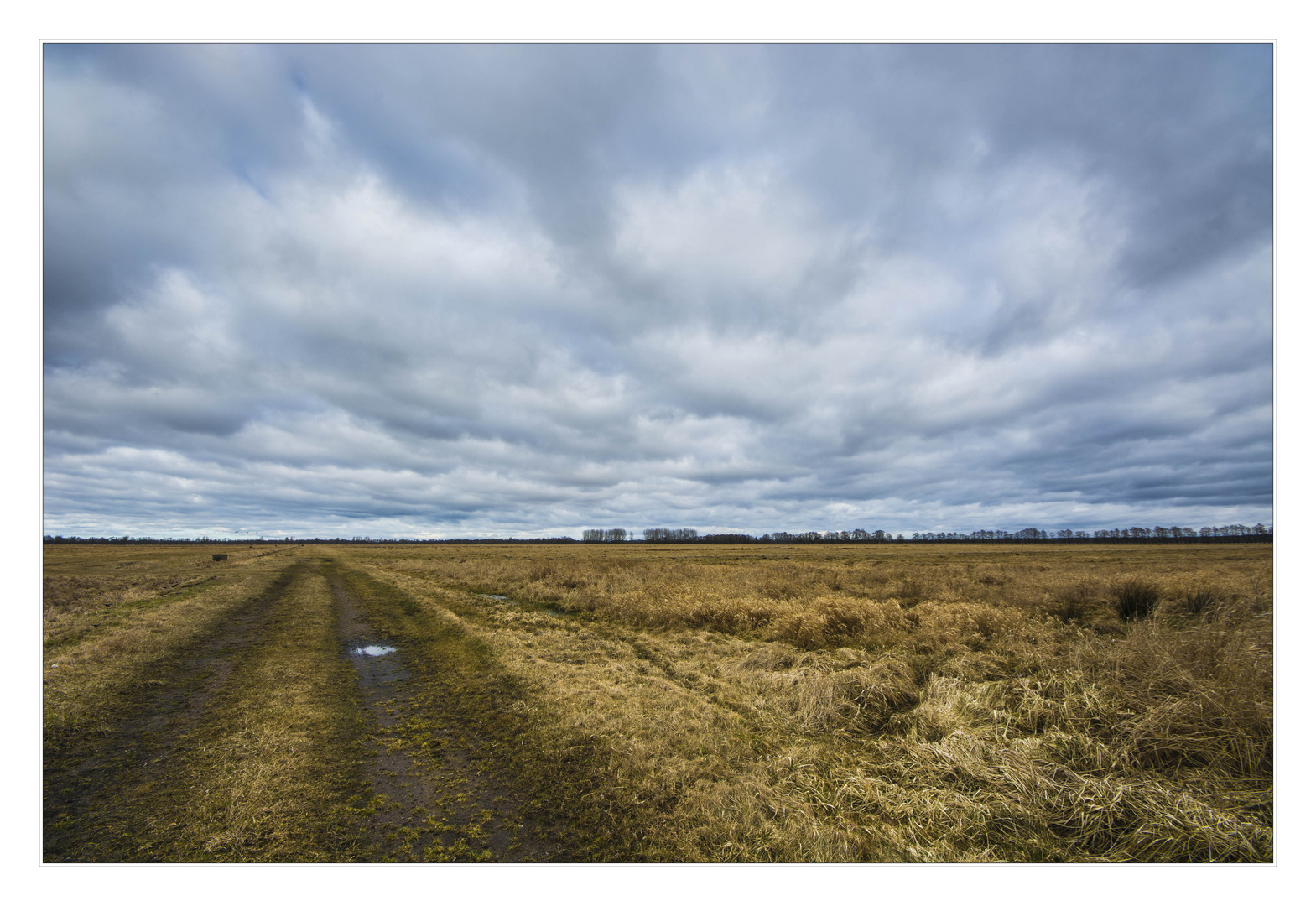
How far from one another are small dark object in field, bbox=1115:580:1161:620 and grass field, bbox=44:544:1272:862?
1.15 meters

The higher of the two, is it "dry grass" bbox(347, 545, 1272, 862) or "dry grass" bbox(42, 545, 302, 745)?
"dry grass" bbox(347, 545, 1272, 862)

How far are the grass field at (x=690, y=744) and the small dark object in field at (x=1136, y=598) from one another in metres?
1.15

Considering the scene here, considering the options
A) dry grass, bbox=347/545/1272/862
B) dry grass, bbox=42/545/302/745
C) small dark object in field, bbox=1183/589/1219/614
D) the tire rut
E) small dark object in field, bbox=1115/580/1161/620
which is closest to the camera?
dry grass, bbox=347/545/1272/862

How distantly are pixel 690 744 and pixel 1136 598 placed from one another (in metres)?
17.0

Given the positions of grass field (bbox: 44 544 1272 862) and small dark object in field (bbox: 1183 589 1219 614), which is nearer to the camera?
grass field (bbox: 44 544 1272 862)

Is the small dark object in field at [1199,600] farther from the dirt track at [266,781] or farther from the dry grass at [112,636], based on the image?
the dry grass at [112,636]

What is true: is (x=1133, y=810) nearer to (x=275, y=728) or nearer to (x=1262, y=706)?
(x=1262, y=706)

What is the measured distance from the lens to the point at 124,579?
3369 centimetres

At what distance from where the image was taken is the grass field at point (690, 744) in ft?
16.6

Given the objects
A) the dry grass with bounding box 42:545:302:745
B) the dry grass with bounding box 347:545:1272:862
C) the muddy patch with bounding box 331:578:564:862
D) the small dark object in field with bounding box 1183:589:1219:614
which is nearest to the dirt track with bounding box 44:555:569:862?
the muddy patch with bounding box 331:578:564:862

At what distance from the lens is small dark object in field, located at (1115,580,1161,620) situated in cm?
1516

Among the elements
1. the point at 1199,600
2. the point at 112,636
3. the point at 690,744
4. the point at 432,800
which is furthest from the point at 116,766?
the point at 1199,600

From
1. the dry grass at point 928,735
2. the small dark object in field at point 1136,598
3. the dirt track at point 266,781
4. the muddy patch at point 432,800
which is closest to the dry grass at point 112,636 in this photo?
the dirt track at point 266,781

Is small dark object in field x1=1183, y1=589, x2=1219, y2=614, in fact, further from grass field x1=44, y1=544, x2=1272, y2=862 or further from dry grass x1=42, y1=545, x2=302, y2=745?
dry grass x1=42, y1=545, x2=302, y2=745
